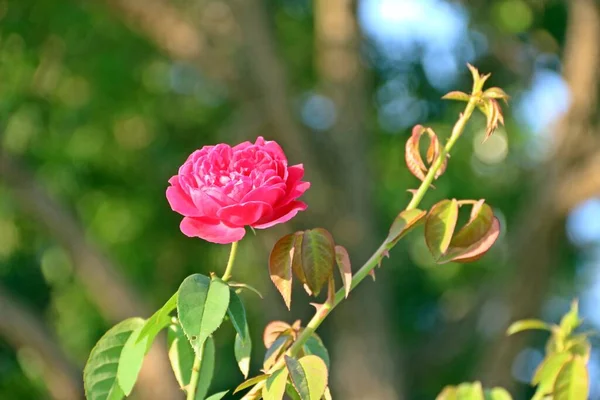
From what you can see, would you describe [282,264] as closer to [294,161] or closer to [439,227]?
[439,227]

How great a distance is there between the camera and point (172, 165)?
771 cm

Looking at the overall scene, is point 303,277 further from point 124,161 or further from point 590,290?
point 590,290

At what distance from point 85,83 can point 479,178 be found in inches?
163

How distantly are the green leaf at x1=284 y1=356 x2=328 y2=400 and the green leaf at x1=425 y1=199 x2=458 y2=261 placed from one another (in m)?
0.15

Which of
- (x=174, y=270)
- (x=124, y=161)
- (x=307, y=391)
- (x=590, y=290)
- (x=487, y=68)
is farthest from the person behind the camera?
(x=590, y=290)

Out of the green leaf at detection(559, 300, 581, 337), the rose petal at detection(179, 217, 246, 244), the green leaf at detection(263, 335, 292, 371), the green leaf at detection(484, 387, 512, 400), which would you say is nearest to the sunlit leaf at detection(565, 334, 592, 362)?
the green leaf at detection(559, 300, 581, 337)

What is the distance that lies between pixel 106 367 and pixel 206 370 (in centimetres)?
9

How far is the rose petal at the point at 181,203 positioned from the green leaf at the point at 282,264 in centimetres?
8

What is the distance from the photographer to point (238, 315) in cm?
76

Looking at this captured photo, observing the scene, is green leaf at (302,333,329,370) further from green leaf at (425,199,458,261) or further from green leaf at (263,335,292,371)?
green leaf at (425,199,458,261)

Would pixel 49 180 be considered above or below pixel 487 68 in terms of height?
above

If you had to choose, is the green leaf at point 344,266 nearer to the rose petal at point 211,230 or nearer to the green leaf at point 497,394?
the rose petal at point 211,230

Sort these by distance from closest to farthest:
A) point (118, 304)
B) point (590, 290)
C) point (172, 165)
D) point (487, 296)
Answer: point (118, 304) → point (487, 296) → point (172, 165) → point (590, 290)

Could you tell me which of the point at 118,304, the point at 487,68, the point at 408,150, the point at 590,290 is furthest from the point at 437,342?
the point at 408,150
